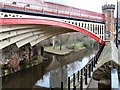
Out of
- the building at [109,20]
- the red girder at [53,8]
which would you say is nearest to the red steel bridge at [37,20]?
the red girder at [53,8]

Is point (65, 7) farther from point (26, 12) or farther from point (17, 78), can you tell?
point (17, 78)

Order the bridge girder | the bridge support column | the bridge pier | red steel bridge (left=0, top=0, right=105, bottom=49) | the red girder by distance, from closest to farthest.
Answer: the bridge support column → red steel bridge (left=0, top=0, right=105, bottom=49) → the bridge girder → the red girder → the bridge pier

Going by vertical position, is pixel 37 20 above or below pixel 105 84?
above

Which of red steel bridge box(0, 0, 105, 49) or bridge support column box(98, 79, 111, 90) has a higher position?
red steel bridge box(0, 0, 105, 49)

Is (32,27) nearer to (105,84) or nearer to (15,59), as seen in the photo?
(15,59)

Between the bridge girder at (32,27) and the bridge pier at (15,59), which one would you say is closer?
the bridge girder at (32,27)

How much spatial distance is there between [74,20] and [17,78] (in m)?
7.25

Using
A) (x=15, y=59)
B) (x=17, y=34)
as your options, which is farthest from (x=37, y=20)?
(x=15, y=59)

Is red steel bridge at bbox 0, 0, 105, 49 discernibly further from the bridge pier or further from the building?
the bridge pier

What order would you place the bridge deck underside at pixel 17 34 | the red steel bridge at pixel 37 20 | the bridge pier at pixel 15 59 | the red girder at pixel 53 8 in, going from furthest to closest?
1. the bridge pier at pixel 15 59
2. the red girder at pixel 53 8
3. the bridge deck underside at pixel 17 34
4. the red steel bridge at pixel 37 20

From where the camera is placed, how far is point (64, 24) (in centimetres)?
1675

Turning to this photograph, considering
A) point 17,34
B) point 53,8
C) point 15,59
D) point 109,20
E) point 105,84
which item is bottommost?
point 15,59

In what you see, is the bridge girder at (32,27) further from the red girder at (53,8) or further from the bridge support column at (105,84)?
the bridge support column at (105,84)

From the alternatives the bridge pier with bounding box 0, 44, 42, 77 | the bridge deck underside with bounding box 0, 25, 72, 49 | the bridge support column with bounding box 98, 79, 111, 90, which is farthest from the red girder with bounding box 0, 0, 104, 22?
the bridge support column with bounding box 98, 79, 111, 90
